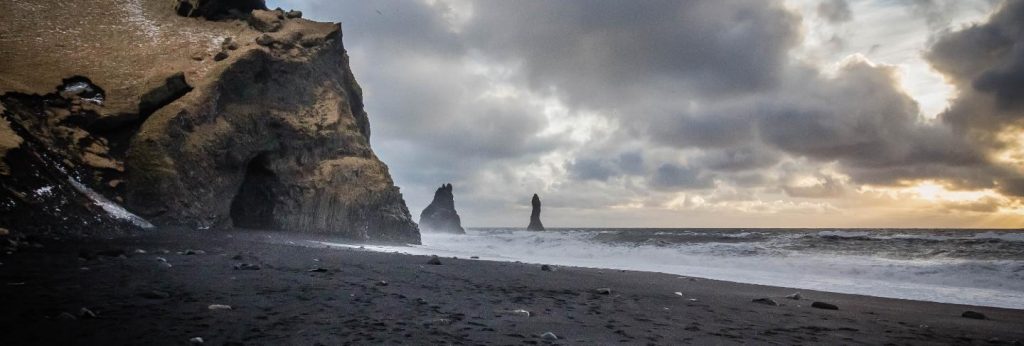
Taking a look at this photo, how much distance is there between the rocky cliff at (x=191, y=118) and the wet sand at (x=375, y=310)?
21.4 ft

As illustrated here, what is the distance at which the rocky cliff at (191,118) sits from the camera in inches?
578

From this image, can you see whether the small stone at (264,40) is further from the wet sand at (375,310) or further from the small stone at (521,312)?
the small stone at (521,312)

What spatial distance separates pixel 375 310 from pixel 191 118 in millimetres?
17831

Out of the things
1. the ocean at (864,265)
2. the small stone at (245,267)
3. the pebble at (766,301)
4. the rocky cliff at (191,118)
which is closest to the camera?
the small stone at (245,267)

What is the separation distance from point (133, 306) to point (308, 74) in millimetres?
23389

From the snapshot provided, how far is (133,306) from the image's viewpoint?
4.43 meters

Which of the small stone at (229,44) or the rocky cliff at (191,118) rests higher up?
the small stone at (229,44)

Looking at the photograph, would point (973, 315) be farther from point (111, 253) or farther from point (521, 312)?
point (111, 253)

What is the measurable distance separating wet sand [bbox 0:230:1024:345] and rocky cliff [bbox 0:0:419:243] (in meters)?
6.53

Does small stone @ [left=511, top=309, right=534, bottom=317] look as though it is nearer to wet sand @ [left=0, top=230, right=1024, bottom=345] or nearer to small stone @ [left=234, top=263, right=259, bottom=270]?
wet sand @ [left=0, top=230, right=1024, bottom=345]

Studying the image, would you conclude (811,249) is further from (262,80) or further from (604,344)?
(262,80)

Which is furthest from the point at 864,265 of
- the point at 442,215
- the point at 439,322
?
the point at 442,215

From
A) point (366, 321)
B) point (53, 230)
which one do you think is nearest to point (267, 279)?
point (366, 321)

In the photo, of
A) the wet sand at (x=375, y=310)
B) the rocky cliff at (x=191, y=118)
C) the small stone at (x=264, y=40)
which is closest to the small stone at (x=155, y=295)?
the wet sand at (x=375, y=310)
